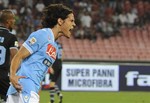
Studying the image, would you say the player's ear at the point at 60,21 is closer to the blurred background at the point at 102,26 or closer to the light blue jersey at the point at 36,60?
the light blue jersey at the point at 36,60

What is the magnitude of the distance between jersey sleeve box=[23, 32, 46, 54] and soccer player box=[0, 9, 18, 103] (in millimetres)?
2653

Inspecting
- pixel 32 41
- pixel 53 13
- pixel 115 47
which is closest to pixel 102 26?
pixel 115 47

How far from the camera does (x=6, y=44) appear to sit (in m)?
8.18

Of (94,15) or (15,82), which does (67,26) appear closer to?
(15,82)

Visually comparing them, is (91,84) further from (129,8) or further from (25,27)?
(129,8)

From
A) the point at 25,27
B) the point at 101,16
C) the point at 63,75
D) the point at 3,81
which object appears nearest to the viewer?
the point at 3,81

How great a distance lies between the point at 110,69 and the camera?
20.0 m

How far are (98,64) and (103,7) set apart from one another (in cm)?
493

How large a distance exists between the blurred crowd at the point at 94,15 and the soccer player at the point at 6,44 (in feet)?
43.7

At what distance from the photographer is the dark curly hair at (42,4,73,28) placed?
5449 mm

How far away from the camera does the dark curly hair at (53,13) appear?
545cm

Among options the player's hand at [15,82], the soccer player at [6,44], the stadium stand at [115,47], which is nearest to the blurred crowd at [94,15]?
the stadium stand at [115,47]

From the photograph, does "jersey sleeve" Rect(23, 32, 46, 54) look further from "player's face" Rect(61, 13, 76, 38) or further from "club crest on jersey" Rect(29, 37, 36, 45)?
"player's face" Rect(61, 13, 76, 38)

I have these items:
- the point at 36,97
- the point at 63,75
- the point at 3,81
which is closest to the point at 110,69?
the point at 63,75
